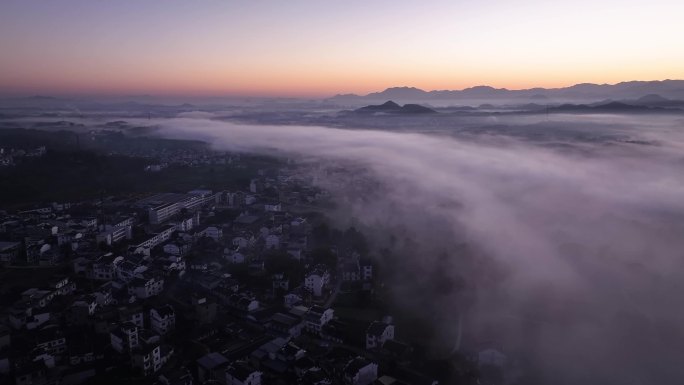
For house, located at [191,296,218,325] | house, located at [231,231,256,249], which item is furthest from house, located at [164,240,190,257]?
house, located at [191,296,218,325]

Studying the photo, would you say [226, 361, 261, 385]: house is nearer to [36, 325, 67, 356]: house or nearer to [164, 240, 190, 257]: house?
[36, 325, 67, 356]: house

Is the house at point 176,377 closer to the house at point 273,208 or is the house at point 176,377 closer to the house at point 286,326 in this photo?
the house at point 286,326

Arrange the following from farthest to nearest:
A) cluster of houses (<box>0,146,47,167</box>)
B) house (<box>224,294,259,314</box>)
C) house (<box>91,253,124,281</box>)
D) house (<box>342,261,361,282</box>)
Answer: cluster of houses (<box>0,146,47,167</box>), house (<box>342,261,361,282</box>), house (<box>91,253,124,281</box>), house (<box>224,294,259,314</box>)

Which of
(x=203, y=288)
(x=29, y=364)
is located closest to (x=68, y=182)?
(x=203, y=288)

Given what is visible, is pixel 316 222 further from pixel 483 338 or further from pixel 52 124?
pixel 52 124

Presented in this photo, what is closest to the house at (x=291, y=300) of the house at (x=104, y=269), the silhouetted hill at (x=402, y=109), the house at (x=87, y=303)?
the house at (x=87, y=303)

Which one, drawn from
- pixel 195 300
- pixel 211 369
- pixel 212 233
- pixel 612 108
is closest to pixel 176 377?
pixel 211 369
